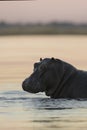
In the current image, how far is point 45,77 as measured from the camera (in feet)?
54.4

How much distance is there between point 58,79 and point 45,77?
24cm

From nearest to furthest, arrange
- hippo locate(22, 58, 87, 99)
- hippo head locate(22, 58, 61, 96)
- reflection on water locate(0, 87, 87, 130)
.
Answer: reflection on water locate(0, 87, 87, 130)
hippo head locate(22, 58, 61, 96)
hippo locate(22, 58, 87, 99)

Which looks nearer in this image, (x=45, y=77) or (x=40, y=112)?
(x=40, y=112)

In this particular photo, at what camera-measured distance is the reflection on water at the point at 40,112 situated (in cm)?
1321

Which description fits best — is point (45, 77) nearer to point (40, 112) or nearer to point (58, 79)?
point (58, 79)

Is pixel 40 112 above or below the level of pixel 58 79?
below

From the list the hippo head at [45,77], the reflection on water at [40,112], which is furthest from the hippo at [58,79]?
the reflection on water at [40,112]

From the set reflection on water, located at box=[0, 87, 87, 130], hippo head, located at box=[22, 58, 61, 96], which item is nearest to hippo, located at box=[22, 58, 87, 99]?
hippo head, located at box=[22, 58, 61, 96]

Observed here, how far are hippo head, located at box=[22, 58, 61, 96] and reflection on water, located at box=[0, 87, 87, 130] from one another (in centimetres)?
21

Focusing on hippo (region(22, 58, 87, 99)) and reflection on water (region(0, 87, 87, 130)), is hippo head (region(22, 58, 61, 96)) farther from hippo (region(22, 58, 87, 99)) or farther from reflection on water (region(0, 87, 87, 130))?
reflection on water (region(0, 87, 87, 130))

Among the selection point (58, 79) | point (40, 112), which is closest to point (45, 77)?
point (58, 79)

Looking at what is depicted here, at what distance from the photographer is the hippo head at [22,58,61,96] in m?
16.4

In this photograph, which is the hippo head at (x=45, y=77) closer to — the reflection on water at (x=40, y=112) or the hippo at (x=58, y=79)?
the hippo at (x=58, y=79)

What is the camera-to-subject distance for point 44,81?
1656cm
